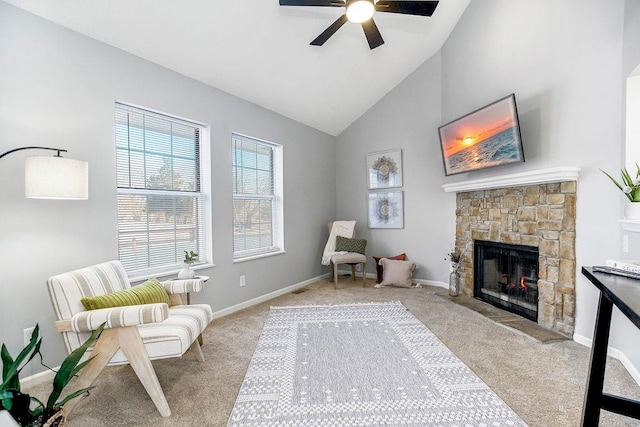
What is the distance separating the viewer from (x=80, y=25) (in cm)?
228

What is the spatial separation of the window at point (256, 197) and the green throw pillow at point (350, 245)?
0.93 meters

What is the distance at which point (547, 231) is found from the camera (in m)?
2.88

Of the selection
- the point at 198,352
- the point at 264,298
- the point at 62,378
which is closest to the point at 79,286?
the point at 62,378

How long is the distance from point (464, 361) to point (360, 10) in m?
2.65

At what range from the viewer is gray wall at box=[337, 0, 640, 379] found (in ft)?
7.71

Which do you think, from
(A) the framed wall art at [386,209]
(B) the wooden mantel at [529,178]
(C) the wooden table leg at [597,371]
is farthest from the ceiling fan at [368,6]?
(A) the framed wall art at [386,209]

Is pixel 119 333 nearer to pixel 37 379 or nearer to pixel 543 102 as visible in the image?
pixel 37 379

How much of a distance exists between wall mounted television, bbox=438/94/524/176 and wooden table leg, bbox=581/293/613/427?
6.05 ft

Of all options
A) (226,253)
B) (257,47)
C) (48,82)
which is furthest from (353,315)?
(48,82)

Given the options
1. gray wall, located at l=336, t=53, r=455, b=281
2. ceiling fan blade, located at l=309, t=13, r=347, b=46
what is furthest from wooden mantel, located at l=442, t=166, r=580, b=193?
ceiling fan blade, located at l=309, t=13, r=347, b=46

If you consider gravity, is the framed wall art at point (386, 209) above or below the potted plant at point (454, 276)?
above

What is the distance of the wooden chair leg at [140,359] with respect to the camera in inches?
68.5

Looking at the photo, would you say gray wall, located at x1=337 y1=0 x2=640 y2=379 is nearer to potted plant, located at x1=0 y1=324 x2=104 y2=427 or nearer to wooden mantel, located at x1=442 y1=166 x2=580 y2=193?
wooden mantel, located at x1=442 y1=166 x2=580 y2=193

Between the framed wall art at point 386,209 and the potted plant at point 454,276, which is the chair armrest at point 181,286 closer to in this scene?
the potted plant at point 454,276
